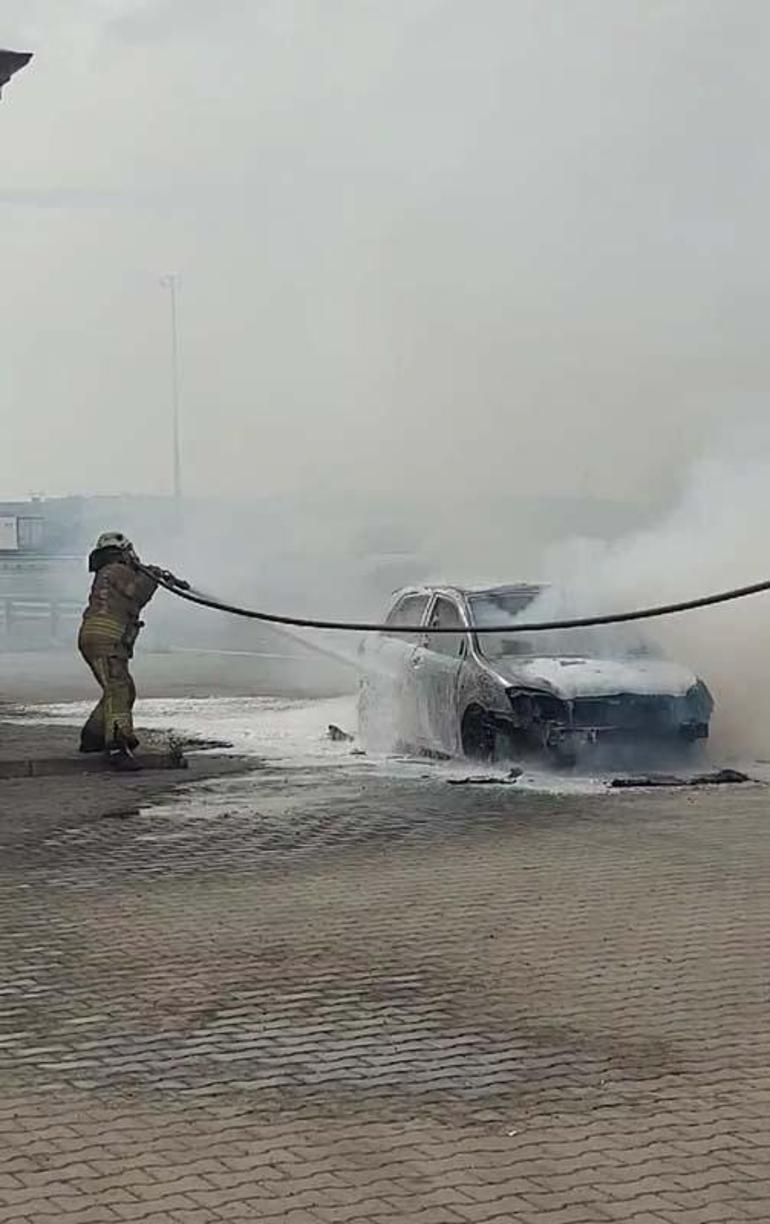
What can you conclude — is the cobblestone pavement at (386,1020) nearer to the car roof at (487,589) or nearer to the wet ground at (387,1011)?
the wet ground at (387,1011)

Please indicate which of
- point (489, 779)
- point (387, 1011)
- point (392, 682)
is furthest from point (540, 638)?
point (387, 1011)

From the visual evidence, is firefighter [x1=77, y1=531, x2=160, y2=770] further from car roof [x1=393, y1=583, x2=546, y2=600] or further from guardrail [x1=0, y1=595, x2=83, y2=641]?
guardrail [x1=0, y1=595, x2=83, y2=641]

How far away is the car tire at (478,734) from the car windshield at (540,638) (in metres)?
0.44


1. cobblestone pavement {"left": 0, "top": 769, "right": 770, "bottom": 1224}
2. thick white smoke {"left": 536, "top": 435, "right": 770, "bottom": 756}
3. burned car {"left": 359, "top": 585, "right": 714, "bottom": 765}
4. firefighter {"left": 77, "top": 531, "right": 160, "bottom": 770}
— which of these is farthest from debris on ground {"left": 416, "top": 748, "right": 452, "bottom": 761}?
cobblestone pavement {"left": 0, "top": 769, "right": 770, "bottom": 1224}

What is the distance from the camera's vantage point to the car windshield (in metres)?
12.2

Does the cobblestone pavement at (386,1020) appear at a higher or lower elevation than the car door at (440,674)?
lower

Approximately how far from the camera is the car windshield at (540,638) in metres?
12.2

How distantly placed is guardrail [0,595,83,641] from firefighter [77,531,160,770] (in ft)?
49.6

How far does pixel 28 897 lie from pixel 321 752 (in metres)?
5.55

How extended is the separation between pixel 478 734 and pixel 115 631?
2633 mm

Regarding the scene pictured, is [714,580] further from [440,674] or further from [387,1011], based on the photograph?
[387,1011]

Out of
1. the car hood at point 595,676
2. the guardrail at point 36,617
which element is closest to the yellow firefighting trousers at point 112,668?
the car hood at point 595,676

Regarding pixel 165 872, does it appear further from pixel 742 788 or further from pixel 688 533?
pixel 688 533

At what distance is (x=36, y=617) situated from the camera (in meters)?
28.1
